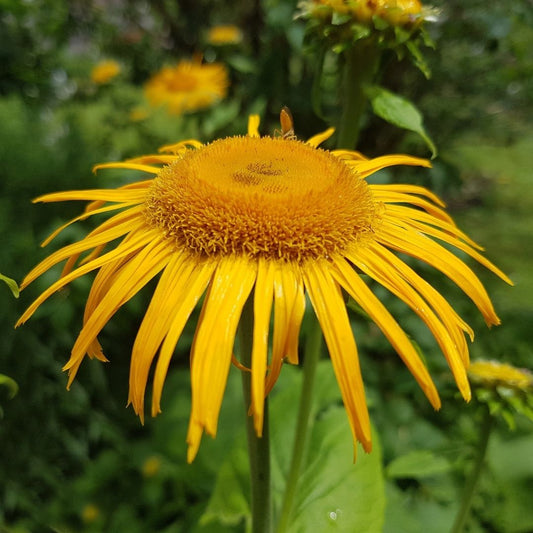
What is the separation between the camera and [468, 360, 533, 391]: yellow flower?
0.89 metres

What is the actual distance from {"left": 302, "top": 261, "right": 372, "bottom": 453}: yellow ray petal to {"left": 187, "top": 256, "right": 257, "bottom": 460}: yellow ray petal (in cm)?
8

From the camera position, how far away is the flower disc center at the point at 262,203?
567 mm

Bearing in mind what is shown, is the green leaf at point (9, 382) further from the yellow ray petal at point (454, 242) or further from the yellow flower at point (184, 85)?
the yellow flower at point (184, 85)

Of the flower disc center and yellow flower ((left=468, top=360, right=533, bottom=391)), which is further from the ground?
the flower disc center

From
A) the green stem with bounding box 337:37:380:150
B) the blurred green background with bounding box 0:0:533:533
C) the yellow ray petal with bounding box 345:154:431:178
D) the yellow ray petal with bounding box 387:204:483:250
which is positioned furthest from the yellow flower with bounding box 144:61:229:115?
the yellow ray petal with bounding box 387:204:483:250

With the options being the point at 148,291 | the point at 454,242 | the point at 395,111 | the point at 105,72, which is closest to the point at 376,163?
the point at 395,111

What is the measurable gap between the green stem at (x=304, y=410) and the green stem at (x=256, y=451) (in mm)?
115

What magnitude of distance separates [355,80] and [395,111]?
0.39 feet

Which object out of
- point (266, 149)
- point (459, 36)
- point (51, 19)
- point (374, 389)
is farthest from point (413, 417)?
point (51, 19)

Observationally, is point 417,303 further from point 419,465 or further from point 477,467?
point 419,465

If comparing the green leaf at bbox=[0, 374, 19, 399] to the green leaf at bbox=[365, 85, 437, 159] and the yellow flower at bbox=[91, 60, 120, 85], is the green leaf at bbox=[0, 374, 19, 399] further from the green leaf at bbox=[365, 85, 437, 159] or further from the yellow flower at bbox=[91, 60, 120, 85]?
the yellow flower at bbox=[91, 60, 120, 85]

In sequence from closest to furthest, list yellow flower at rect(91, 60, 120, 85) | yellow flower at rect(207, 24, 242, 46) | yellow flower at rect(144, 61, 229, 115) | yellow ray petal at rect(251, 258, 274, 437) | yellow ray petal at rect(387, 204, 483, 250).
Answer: yellow ray petal at rect(251, 258, 274, 437), yellow ray petal at rect(387, 204, 483, 250), yellow flower at rect(207, 24, 242, 46), yellow flower at rect(144, 61, 229, 115), yellow flower at rect(91, 60, 120, 85)

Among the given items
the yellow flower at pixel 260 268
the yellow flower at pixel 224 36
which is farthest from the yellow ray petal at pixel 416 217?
the yellow flower at pixel 224 36

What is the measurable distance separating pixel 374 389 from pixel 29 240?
145cm
